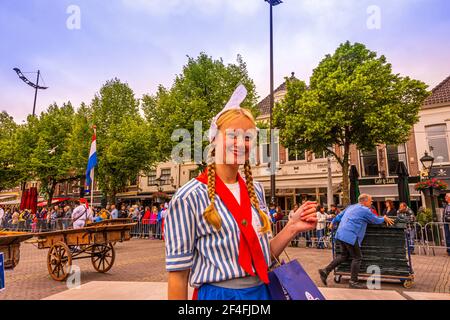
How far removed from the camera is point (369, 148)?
1636 cm

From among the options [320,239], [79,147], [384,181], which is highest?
[79,147]

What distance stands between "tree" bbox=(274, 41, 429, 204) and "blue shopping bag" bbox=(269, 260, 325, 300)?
1513cm

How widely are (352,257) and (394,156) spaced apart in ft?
56.5

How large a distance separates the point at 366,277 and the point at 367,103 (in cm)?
1130

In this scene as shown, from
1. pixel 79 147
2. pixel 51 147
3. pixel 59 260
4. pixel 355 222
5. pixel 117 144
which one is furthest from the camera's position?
pixel 51 147

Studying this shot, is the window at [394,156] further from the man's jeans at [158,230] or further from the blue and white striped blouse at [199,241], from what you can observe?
the blue and white striped blouse at [199,241]

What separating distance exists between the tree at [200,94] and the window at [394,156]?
402 inches

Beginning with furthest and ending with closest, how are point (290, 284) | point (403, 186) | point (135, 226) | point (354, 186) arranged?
point (135, 226), point (354, 186), point (403, 186), point (290, 284)

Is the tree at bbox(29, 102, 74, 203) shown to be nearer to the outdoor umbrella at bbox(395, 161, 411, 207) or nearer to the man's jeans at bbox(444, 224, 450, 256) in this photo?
the outdoor umbrella at bbox(395, 161, 411, 207)

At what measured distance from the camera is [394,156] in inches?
807

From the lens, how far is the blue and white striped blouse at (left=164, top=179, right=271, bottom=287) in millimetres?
1309

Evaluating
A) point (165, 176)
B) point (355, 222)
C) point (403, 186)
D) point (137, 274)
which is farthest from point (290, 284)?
point (165, 176)

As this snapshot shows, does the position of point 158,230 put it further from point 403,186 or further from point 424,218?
point 424,218

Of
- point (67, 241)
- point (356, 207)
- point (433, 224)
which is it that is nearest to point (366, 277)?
point (356, 207)
